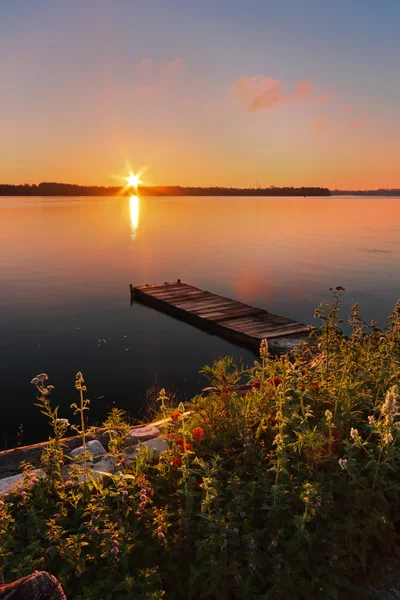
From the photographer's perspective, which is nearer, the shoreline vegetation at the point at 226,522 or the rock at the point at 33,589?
the rock at the point at 33,589

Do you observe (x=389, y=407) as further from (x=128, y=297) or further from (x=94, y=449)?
(x=128, y=297)

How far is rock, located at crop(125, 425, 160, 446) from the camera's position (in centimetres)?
732

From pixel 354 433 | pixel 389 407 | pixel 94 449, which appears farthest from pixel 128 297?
pixel 389 407

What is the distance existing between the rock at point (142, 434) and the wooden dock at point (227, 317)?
35.5ft

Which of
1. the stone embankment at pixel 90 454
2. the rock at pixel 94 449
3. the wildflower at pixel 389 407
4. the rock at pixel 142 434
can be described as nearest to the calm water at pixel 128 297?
the stone embankment at pixel 90 454

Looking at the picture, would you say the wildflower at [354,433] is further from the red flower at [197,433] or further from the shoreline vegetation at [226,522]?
the red flower at [197,433]

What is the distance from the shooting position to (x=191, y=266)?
47.3 meters

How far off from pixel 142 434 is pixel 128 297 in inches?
1010

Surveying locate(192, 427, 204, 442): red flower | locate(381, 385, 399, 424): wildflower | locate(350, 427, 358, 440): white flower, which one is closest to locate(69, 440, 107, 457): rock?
locate(192, 427, 204, 442): red flower

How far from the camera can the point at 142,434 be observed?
762 cm

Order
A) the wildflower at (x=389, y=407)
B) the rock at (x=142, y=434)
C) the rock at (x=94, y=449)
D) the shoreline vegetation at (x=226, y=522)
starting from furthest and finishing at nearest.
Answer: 1. the rock at (x=142, y=434)
2. the rock at (x=94, y=449)
3. the wildflower at (x=389, y=407)
4. the shoreline vegetation at (x=226, y=522)

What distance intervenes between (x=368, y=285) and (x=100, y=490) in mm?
35825

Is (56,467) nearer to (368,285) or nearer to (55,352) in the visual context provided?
(55,352)

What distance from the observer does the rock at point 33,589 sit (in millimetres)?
2934
